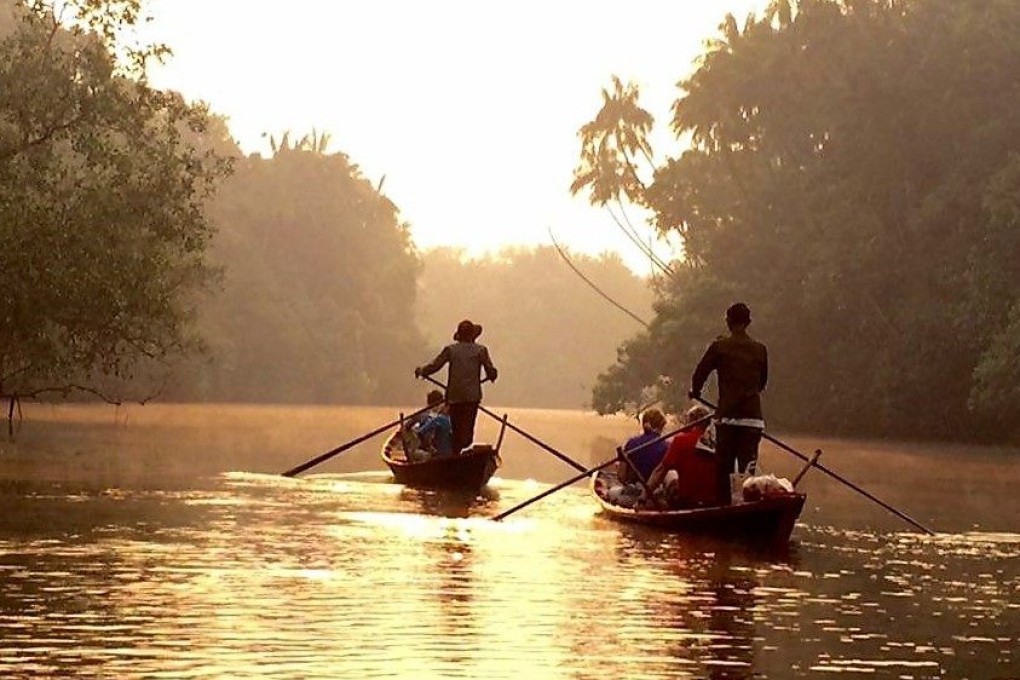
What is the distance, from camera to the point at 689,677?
450 inches

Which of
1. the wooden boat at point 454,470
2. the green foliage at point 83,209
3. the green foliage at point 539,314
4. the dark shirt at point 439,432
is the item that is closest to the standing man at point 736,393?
the wooden boat at point 454,470

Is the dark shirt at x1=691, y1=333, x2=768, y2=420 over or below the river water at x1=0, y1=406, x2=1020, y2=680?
over

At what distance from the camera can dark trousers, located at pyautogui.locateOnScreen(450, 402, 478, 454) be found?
27.7 m

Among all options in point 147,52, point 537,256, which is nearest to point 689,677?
point 147,52

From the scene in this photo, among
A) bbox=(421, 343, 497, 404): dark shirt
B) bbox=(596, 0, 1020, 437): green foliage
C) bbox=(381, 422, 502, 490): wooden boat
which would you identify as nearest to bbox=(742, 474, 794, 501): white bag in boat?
bbox=(421, 343, 497, 404): dark shirt

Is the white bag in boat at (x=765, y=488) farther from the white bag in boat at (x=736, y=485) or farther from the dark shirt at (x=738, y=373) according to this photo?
the dark shirt at (x=738, y=373)

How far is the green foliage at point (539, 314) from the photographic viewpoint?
16600cm

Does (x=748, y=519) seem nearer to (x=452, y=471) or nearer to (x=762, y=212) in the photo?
(x=452, y=471)

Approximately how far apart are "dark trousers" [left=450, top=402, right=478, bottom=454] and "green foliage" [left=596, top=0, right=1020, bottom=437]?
3071 cm

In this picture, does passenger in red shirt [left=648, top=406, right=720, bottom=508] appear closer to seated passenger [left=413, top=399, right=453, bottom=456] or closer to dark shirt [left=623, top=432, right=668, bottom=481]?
dark shirt [left=623, top=432, right=668, bottom=481]

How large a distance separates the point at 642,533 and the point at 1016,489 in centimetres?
1584

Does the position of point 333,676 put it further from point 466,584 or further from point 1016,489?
point 1016,489

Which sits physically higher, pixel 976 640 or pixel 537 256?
pixel 537 256

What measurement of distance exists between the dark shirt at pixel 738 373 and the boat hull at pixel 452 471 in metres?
7.69
